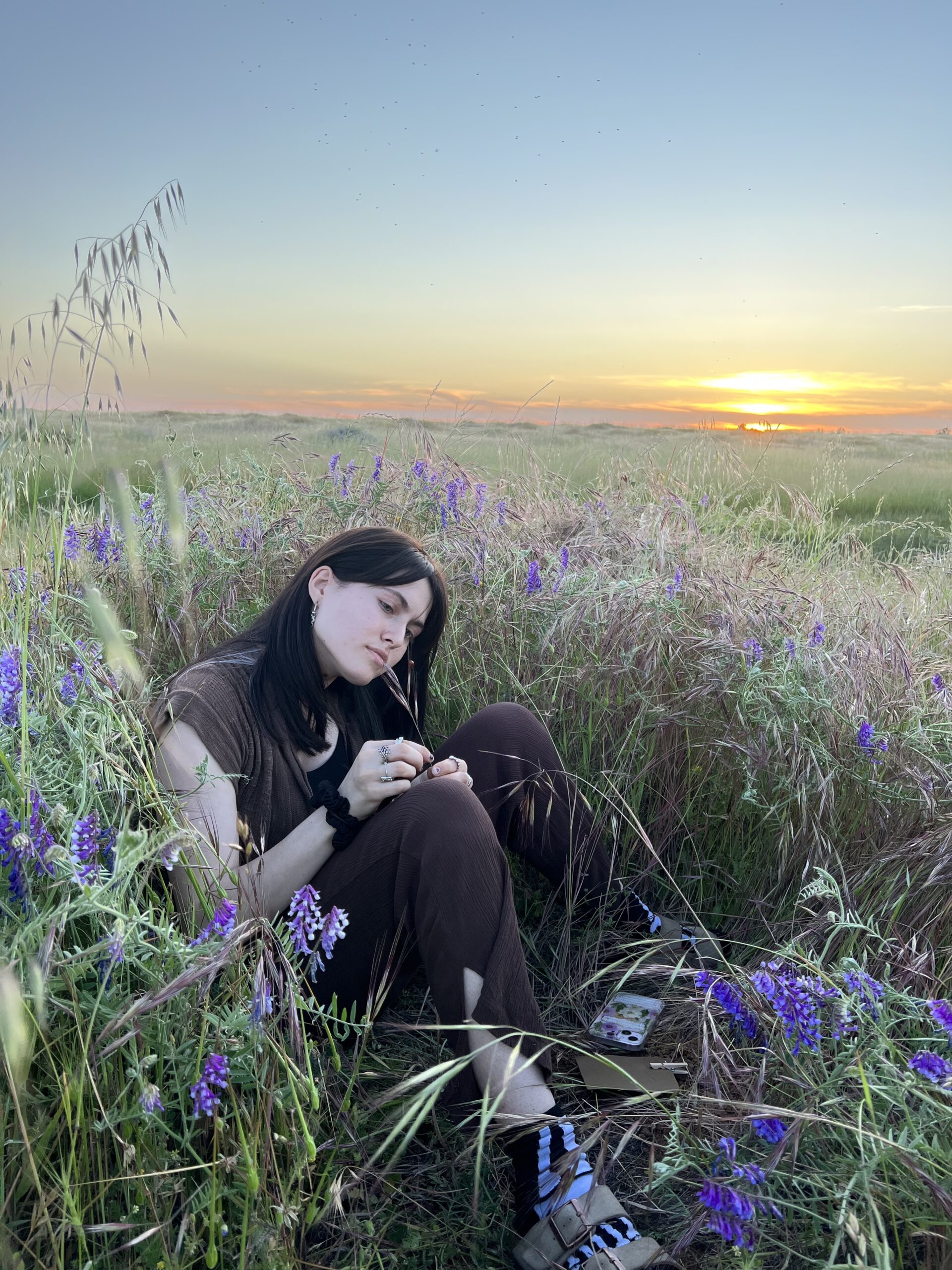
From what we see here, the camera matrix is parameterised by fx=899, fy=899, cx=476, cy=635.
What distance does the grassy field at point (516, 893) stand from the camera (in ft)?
3.56

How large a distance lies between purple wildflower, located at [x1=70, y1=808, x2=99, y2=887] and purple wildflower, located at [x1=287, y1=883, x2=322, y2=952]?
0.84 feet

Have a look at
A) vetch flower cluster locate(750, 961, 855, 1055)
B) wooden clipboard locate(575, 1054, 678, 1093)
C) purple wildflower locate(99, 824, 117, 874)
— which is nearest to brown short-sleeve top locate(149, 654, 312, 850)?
purple wildflower locate(99, 824, 117, 874)

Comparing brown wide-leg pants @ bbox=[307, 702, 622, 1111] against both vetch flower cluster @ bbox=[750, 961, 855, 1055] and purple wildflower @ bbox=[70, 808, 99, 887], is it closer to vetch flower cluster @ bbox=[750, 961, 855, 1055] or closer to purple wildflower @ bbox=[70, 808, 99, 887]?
vetch flower cluster @ bbox=[750, 961, 855, 1055]

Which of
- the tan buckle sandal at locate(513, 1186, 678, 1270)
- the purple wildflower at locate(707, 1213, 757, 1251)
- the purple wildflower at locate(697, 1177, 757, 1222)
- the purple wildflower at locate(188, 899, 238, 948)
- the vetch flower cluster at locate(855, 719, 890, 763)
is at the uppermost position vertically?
the purple wildflower at locate(188, 899, 238, 948)

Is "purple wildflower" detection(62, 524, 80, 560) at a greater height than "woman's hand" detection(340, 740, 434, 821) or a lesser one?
greater

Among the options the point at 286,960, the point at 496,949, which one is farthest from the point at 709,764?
the point at 286,960

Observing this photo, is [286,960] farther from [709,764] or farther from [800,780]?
[709,764]

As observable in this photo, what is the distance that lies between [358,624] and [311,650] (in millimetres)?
116

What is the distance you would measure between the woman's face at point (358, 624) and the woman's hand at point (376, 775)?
0.28 m

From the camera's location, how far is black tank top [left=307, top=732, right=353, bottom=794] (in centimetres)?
196

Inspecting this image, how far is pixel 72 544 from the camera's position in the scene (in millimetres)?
3145

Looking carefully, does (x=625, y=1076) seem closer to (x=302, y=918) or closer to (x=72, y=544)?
(x=302, y=918)

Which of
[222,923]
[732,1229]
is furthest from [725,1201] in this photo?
[222,923]

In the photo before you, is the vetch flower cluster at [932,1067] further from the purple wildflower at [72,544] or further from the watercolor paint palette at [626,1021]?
the purple wildflower at [72,544]
